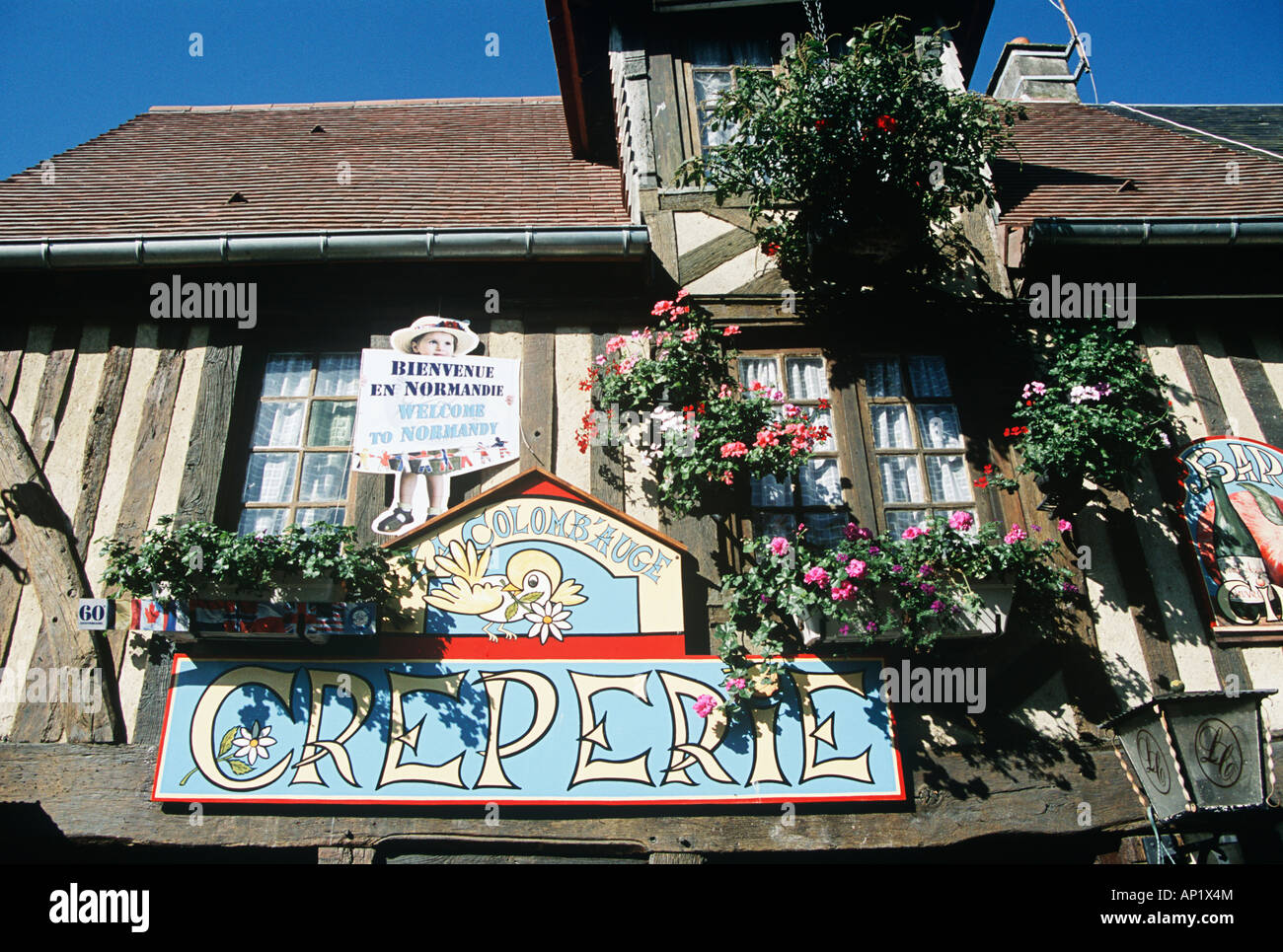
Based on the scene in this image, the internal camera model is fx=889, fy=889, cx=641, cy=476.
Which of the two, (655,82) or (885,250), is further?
(655,82)

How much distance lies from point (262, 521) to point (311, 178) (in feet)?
8.57

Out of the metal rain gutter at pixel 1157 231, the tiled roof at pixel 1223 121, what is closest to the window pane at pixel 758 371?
the metal rain gutter at pixel 1157 231

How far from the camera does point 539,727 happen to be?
3762mm

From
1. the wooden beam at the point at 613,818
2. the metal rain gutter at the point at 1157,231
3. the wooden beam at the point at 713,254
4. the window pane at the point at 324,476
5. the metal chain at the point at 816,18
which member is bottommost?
the wooden beam at the point at 613,818

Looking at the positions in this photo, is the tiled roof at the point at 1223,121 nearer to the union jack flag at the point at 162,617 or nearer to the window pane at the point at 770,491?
the window pane at the point at 770,491

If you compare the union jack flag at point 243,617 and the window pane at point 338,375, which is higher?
the window pane at point 338,375

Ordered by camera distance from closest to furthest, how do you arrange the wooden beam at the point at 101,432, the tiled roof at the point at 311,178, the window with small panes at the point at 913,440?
the wooden beam at the point at 101,432, the window with small panes at the point at 913,440, the tiled roof at the point at 311,178

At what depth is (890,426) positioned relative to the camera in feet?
15.2

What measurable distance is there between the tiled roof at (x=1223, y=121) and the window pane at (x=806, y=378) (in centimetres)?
395

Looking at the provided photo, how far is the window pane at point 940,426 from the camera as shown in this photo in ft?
15.1

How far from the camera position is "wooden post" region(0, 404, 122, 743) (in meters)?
3.86

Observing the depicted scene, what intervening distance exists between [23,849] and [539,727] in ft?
7.29
